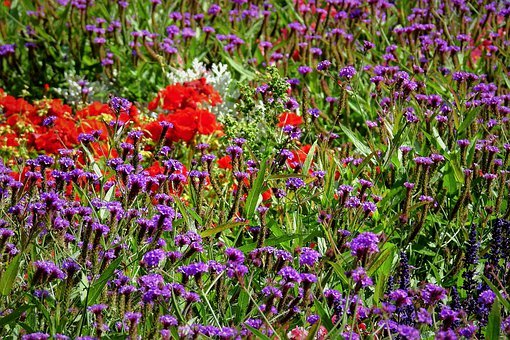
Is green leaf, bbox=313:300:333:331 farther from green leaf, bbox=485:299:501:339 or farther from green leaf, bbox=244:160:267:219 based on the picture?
green leaf, bbox=244:160:267:219

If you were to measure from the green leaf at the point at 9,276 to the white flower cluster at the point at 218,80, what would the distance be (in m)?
2.59

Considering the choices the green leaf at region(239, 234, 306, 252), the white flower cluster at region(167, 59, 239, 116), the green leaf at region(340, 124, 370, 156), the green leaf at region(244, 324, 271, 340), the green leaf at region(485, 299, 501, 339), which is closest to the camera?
the green leaf at region(244, 324, 271, 340)

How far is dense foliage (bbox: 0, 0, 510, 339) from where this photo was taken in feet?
7.76

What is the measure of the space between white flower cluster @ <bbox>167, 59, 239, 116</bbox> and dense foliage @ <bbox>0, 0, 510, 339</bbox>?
1 centimetres

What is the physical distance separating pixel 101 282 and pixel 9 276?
238mm

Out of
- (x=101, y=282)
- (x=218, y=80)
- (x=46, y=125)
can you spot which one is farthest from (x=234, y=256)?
(x=218, y=80)

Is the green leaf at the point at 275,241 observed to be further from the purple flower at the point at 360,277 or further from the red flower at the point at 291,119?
the red flower at the point at 291,119

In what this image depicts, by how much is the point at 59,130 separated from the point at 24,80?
56.8 inches

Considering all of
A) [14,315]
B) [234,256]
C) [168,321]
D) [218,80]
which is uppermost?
[234,256]

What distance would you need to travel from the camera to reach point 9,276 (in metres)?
2.38

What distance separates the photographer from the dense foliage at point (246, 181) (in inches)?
93.1

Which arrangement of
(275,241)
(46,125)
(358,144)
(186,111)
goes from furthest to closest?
(186,111) < (46,125) < (358,144) < (275,241)

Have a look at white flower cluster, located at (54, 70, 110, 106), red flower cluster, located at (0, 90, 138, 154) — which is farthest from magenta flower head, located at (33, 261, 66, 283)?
white flower cluster, located at (54, 70, 110, 106)

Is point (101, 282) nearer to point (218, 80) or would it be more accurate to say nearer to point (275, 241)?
point (275, 241)
